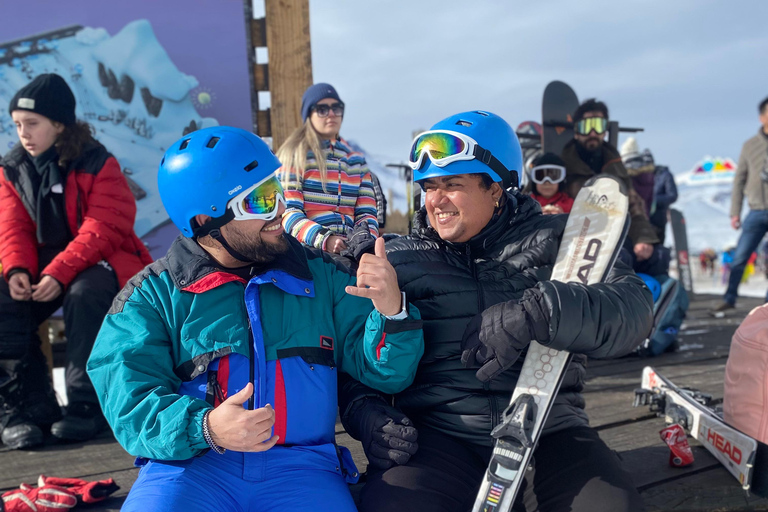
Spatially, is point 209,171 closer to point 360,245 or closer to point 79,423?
point 360,245

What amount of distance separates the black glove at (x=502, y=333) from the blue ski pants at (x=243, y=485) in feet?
2.07

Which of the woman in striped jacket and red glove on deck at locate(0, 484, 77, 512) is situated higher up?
the woman in striped jacket

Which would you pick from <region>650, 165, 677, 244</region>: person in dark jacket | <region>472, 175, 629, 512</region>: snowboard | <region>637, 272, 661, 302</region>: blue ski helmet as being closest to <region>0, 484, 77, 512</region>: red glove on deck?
<region>472, 175, 629, 512</region>: snowboard

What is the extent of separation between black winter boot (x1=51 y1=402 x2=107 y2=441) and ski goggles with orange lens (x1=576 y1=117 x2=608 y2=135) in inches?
194

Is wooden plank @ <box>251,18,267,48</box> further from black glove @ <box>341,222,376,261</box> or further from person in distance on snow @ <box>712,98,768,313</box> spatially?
person in distance on snow @ <box>712,98,768,313</box>

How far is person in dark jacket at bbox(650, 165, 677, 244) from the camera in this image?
7.66 m

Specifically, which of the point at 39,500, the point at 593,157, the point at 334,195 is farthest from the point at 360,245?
the point at 593,157

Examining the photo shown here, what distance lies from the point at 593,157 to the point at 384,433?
15.3ft

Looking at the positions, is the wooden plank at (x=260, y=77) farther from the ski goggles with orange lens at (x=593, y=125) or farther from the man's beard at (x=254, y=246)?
the man's beard at (x=254, y=246)

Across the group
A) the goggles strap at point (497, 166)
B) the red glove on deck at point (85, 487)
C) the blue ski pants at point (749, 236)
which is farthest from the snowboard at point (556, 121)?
the red glove on deck at point (85, 487)

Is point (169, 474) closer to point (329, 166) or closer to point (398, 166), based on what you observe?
point (329, 166)

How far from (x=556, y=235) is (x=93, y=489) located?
2.15m

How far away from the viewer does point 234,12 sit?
527 cm

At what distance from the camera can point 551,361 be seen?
7.46 ft
